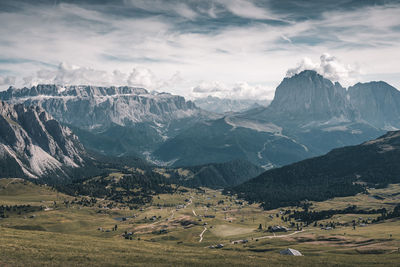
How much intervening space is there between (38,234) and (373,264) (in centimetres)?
12410

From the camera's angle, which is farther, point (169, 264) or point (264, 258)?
point (264, 258)

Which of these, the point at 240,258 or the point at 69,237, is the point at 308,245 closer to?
the point at 240,258

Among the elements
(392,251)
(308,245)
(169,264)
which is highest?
(169,264)

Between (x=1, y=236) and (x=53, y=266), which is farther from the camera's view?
(x=1, y=236)

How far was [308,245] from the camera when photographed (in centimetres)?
19900

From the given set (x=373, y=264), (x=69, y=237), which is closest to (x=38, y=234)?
(x=69, y=237)

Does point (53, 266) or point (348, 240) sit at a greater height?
point (53, 266)

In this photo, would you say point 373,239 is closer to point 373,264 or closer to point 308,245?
point 308,245

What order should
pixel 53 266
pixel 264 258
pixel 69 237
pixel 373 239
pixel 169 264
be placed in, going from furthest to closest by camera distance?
pixel 373 239 → pixel 69 237 → pixel 264 258 → pixel 169 264 → pixel 53 266

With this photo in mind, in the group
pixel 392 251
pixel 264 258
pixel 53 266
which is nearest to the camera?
pixel 53 266

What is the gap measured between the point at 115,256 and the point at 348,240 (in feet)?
454

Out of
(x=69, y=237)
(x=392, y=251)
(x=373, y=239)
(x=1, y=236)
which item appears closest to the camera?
(x=1, y=236)

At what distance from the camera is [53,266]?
96750 mm

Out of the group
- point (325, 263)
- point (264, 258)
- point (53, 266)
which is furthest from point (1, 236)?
point (325, 263)
